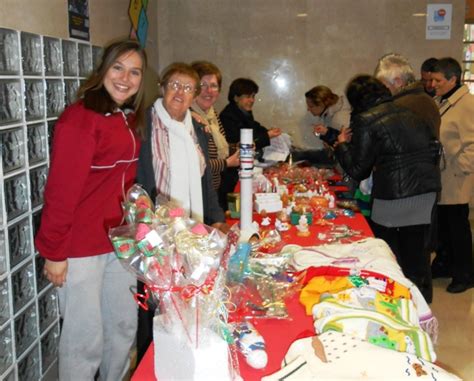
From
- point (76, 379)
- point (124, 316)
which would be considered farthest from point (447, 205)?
point (76, 379)

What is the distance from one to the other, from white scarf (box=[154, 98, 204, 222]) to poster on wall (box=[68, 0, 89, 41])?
0.72 metres

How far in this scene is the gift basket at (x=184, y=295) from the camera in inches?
51.0

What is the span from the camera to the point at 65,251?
1.94 m

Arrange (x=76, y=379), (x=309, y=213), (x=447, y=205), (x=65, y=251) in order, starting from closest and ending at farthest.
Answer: (x=65, y=251)
(x=76, y=379)
(x=309, y=213)
(x=447, y=205)

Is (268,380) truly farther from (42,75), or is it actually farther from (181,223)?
(42,75)

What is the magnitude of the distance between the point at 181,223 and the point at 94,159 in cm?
74

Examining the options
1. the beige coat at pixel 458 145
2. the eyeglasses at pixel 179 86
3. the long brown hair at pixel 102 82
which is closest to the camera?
the long brown hair at pixel 102 82

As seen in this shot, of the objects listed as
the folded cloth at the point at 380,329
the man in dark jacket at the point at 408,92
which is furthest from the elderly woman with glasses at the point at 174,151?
the man in dark jacket at the point at 408,92

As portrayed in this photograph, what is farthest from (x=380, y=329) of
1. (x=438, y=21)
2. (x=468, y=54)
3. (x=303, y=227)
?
(x=468, y=54)

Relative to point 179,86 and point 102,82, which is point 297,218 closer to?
point 179,86

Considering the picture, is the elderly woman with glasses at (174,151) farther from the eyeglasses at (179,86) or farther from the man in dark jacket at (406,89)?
the man in dark jacket at (406,89)

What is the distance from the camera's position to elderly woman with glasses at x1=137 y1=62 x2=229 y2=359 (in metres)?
2.38

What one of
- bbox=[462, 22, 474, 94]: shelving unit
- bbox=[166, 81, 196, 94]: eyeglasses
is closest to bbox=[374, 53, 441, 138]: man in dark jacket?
bbox=[166, 81, 196, 94]: eyeglasses

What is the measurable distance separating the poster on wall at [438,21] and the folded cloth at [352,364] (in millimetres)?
5142
